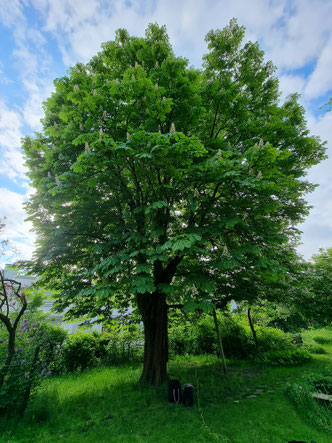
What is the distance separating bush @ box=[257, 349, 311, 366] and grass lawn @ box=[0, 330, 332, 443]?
155 cm

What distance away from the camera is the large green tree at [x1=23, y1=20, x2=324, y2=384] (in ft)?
16.1

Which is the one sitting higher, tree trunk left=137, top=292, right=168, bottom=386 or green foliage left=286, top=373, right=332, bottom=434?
tree trunk left=137, top=292, right=168, bottom=386

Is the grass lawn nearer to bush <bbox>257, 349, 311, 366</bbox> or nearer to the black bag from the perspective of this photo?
the black bag

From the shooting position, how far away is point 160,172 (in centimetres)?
643

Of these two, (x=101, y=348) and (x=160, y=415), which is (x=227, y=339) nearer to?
(x=101, y=348)

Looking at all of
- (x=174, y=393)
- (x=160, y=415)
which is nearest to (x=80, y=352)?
(x=174, y=393)

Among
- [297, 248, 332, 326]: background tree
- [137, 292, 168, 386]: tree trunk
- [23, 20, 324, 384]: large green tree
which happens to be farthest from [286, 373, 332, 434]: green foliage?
[137, 292, 168, 386]: tree trunk

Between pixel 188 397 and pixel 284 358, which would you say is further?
pixel 284 358

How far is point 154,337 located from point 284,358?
20.7 feet

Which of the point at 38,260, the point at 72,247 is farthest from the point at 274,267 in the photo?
the point at 38,260

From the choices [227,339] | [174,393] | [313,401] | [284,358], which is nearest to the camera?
[313,401]

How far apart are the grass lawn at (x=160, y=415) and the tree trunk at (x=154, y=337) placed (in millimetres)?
538

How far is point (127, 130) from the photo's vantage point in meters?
5.50

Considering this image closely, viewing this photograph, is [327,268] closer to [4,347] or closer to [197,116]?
[197,116]
